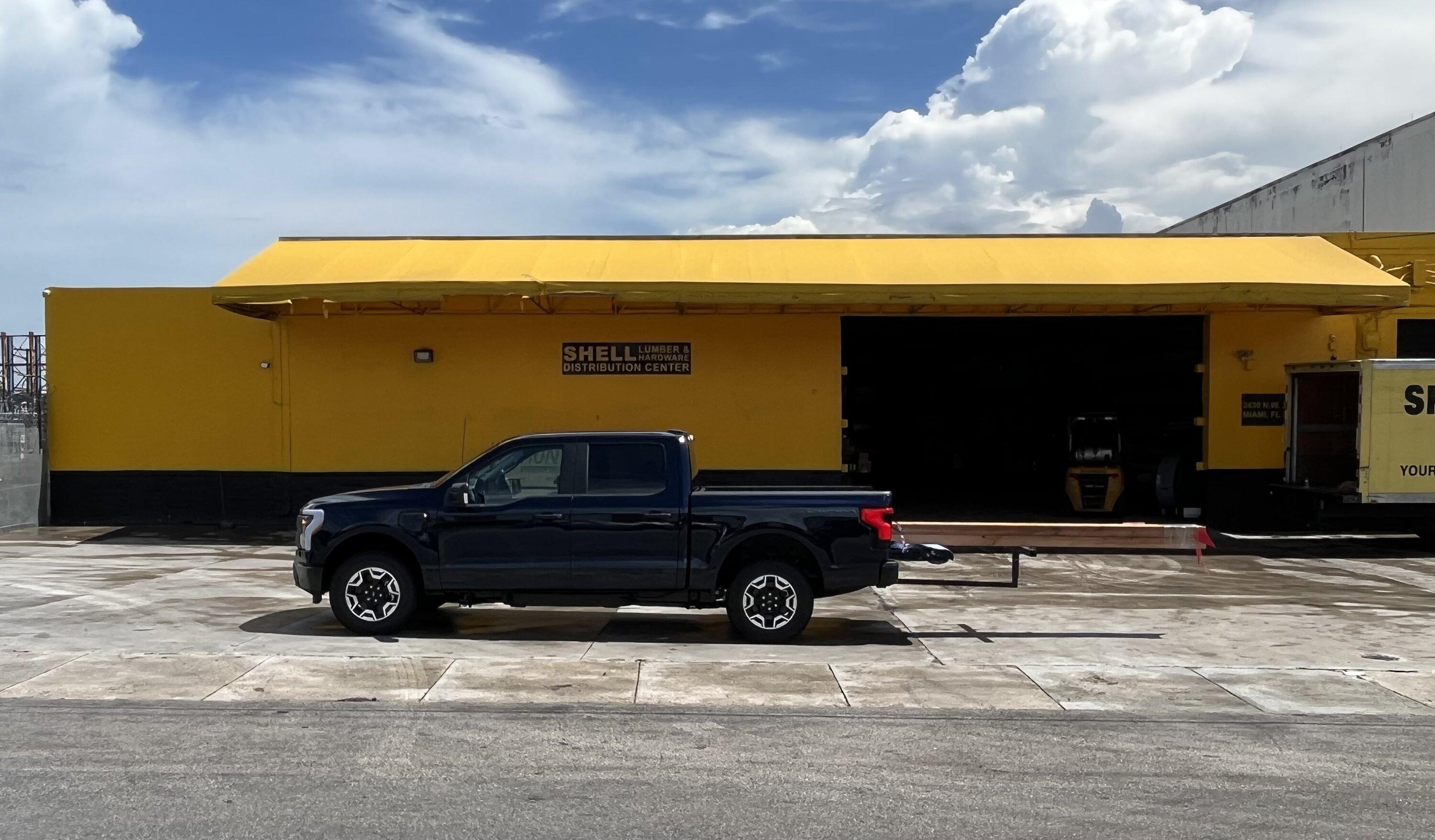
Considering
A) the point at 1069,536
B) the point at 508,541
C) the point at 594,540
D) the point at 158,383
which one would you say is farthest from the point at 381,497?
the point at 158,383

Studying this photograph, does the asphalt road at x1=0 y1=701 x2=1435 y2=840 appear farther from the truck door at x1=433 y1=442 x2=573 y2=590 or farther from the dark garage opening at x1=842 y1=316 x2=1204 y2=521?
the dark garage opening at x1=842 y1=316 x2=1204 y2=521

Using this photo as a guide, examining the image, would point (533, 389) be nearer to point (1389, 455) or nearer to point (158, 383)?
point (158, 383)

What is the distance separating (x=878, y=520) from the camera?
371 inches

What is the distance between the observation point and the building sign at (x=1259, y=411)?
61.1 ft

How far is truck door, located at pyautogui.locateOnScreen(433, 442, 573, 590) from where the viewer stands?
31.2ft

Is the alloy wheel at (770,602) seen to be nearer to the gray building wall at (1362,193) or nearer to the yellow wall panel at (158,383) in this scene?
the yellow wall panel at (158,383)

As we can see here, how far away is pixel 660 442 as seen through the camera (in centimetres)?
970

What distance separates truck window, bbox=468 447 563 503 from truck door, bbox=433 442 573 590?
2cm

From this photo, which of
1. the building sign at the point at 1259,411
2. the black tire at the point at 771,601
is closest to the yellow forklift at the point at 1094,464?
the building sign at the point at 1259,411

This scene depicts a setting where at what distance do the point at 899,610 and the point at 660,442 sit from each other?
3.63 metres

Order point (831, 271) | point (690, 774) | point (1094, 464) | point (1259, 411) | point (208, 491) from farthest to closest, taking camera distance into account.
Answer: point (1094, 464), point (1259, 411), point (208, 491), point (831, 271), point (690, 774)

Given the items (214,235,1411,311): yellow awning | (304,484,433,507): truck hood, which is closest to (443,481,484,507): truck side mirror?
(304,484,433,507): truck hood

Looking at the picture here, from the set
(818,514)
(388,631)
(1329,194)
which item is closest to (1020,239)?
(818,514)

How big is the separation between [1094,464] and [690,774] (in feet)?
55.2
